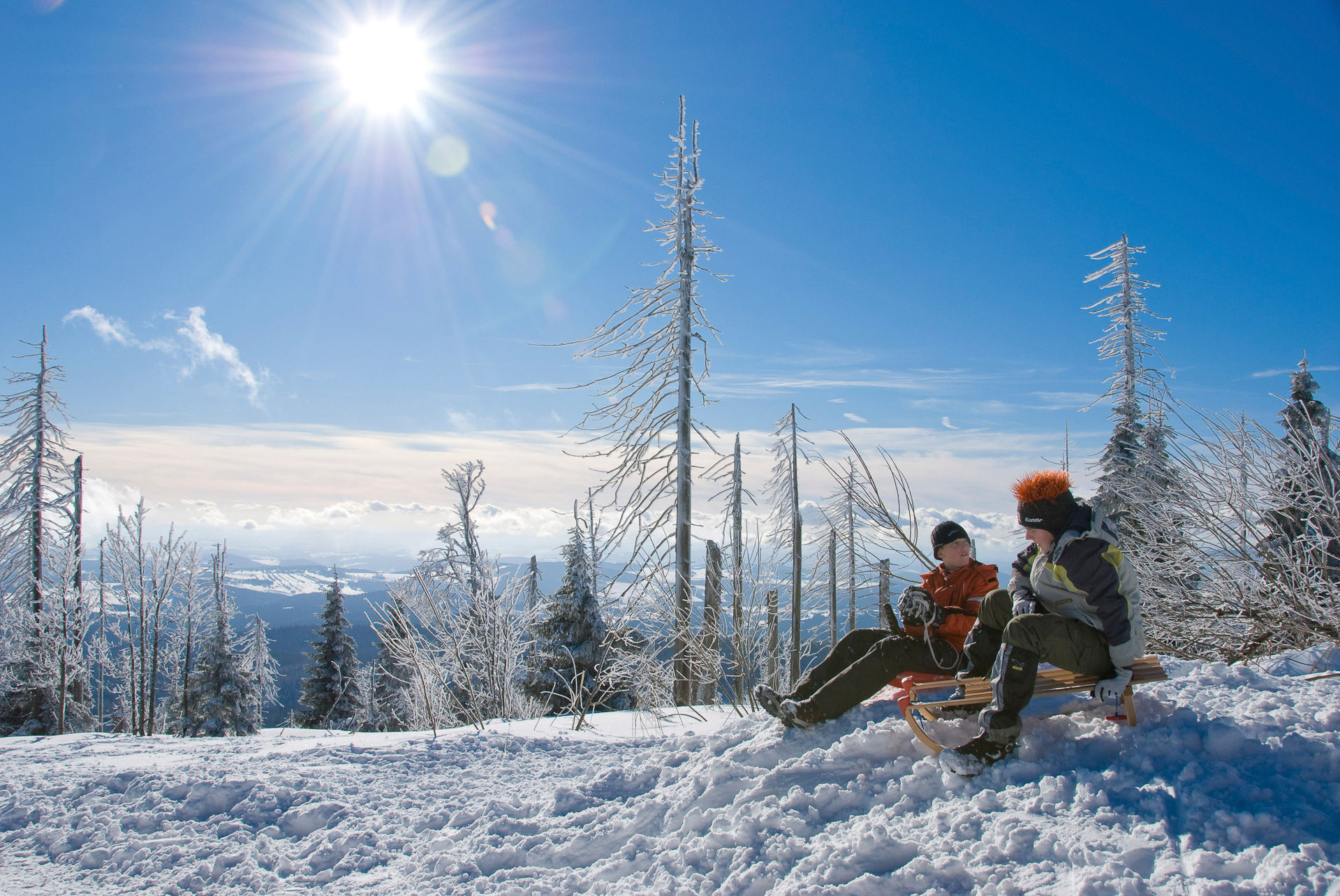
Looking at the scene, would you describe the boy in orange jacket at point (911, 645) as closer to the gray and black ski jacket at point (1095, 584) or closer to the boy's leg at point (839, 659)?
the boy's leg at point (839, 659)

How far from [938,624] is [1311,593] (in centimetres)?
337

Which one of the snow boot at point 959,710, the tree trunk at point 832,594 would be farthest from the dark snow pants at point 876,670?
the tree trunk at point 832,594

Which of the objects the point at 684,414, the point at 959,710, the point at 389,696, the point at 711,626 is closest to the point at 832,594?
the point at 684,414

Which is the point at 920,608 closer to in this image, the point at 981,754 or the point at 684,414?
the point at 981,754

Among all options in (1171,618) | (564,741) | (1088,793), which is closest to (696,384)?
(564,741)

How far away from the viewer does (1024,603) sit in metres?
3.51

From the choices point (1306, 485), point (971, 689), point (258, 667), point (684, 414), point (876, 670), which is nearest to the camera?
point (971, 689)

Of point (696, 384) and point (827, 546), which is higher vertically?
point (696, 384)

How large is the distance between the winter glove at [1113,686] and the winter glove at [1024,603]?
1.47 feet

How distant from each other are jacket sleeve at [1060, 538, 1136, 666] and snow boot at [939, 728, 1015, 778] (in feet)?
2.29

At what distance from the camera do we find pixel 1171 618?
646cm

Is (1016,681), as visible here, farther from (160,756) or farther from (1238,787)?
(160,756)

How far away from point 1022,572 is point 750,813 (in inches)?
79.9

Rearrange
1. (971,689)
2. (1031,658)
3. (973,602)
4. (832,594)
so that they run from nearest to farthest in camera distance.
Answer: (1031,658)
(971,689)
(973,602)
(832,594)
